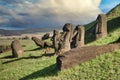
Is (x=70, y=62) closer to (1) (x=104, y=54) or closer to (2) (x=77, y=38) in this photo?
(1) (x=104, y=54)

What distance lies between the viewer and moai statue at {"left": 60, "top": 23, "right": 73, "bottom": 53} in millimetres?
46219

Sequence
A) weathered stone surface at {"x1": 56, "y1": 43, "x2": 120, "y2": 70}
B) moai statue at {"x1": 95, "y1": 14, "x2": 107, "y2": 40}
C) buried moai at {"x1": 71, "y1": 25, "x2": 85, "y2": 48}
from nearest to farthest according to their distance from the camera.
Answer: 1. weathered stone surface at {"x1": 56, "y1": 43, "x2": 120, "y2": 70}
2. buried moai at {"x1": 71, "y1": 25, "x2": 85, "y2": 48}
3. moai statue at {"x1": 95, "y1": 14, "x2": 107, "y2": 40}

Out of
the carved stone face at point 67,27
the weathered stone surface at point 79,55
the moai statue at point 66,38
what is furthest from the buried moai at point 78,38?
the weathered stone surface at point 79,55

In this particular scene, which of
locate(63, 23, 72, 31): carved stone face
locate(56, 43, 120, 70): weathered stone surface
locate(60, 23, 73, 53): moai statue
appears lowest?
locate(56, 43, 120, 70): weathered stone surface

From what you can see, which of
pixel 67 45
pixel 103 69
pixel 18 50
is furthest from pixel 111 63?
pixel 18 50

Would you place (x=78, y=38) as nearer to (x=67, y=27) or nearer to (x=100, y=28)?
(x=67, y=27)

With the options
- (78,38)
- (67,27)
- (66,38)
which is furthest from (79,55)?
(78,38)

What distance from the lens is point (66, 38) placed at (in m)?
46.5

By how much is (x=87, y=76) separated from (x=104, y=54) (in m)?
3.03

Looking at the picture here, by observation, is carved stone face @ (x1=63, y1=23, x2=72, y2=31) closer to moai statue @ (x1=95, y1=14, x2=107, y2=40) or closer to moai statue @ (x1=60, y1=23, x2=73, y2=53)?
moai statue @ (x1=60, y1=23, x2=73, y2=53)

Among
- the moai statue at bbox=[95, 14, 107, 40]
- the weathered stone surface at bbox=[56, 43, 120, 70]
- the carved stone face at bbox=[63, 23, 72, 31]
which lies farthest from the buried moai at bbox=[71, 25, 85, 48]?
the weathered stone surface at bbox=[56, 43, 120, 70]

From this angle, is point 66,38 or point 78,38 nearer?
point 66,38

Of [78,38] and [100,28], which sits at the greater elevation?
[100,28]

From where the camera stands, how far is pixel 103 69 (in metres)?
26.1
